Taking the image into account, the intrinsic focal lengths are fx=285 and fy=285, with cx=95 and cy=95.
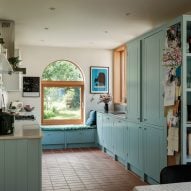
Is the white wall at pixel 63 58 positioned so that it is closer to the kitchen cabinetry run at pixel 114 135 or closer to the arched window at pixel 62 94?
the arched window at pixel 62 94

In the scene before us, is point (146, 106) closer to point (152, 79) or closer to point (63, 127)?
point (152, 79)

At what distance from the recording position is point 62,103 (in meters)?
7.60

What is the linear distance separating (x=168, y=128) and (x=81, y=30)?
2866mm

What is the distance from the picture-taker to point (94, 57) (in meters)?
7.59

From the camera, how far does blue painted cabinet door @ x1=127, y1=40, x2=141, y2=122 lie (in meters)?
4.56

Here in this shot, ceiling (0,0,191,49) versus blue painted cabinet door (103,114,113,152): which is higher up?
ceiling (0,0,191,49)

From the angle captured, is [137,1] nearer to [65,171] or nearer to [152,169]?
[152,169]

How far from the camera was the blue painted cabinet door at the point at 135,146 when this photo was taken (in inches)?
176

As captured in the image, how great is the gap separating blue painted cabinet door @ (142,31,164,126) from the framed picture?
3.25 m

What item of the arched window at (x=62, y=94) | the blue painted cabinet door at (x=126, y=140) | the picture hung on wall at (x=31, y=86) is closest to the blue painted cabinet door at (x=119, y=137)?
the blue painted cabinet door at (x=126, y=140)

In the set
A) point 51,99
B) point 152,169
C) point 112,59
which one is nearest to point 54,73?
point 51,99

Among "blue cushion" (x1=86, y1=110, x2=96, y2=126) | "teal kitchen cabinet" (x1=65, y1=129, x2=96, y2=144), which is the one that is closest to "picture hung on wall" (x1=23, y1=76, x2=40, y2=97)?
"teal kitchen cabinet" (x1=65, y1=129, x2=96, y2=144)

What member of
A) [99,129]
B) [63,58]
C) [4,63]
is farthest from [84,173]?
[63,58]

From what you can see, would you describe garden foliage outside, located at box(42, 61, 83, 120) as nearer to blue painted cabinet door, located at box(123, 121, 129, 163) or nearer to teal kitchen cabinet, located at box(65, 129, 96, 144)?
teal kitchen cabinet, located at box(65, 129, 96, 144)
